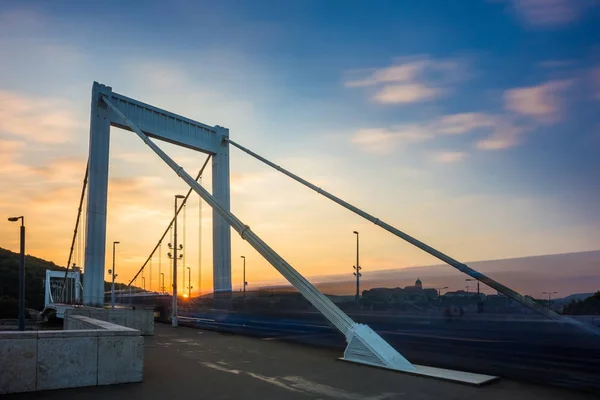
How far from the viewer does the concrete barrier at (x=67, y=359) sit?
851cm

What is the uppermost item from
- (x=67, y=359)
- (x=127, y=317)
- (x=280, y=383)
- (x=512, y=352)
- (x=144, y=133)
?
(x=144, y=133)

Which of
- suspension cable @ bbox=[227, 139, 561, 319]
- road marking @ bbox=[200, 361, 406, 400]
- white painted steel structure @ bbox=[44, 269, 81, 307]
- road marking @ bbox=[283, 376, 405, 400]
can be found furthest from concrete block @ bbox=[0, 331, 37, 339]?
white painted steel structure @ bbox=[44, 269, 81, 307]

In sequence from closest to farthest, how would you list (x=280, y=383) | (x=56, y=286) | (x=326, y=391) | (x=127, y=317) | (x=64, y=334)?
(x=326, y=391)
(x=64, y=334)
(x=280, y=383)
(x=127, y=317)
(x=56, y=286)

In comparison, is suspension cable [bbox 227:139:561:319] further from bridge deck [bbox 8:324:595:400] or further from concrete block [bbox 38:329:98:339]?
concrete block [bbox 38:329:98:339]

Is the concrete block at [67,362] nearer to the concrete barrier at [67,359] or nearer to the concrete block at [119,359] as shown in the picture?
the concrete barrier at [67,359]

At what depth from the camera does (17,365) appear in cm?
852

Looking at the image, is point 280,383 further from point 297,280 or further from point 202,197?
point 202,197

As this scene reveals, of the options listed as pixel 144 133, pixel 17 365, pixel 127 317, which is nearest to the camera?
pixel 17 365

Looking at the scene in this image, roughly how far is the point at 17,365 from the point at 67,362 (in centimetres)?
81

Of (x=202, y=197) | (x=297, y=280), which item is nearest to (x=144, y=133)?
(x=202, y=197)

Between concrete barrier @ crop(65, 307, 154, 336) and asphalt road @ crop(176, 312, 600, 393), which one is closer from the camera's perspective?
asphalt road @ crop(176, 312, 600, 393)

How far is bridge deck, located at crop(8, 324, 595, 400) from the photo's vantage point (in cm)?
866

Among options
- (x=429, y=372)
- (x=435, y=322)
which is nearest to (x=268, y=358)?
(x=429, y=372)

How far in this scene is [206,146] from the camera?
97.4ft
